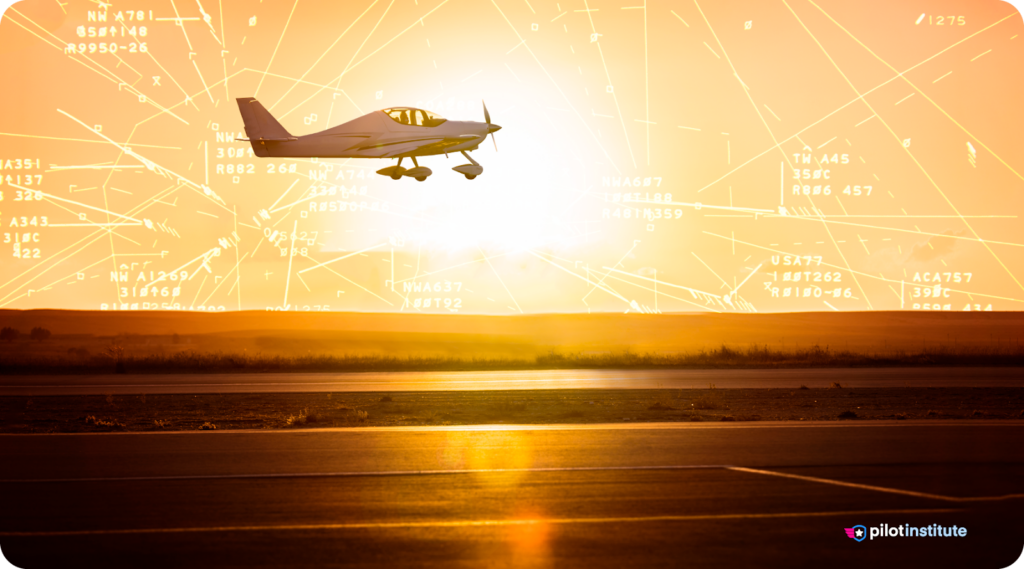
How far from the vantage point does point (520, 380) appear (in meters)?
36.0

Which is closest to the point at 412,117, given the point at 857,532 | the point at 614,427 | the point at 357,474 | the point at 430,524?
the point at 614,427

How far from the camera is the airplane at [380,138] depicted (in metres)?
23.1

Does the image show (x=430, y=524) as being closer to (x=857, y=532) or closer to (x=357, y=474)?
(x=357, y=474)

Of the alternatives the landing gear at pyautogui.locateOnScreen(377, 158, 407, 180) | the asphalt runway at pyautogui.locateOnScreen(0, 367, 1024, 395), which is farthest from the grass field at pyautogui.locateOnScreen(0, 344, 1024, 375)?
the landing gear at pyautogui.locateOnScreen(377, 158, 407, 180)

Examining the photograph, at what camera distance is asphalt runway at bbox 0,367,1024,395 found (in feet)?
104

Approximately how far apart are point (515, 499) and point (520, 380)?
25230 mm

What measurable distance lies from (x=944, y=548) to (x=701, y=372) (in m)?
31.8

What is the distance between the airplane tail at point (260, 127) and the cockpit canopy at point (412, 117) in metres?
3.42

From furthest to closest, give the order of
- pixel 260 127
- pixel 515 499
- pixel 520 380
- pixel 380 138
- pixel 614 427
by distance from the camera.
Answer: pixel 520 380, pixel 260 127, pixel 380 138, pixel 614 427, pixel 515 499

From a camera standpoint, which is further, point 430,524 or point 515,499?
point 515,499

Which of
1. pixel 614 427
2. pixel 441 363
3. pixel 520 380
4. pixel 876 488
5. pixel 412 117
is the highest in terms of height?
pixel 412 117

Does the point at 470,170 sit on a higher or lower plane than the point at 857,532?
higher

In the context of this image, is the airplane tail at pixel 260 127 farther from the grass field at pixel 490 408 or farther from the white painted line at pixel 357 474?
the white painted line at pixel 357 474

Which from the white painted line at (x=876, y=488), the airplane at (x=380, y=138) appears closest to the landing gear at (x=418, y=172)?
the airplane at (x=380, y=138)
